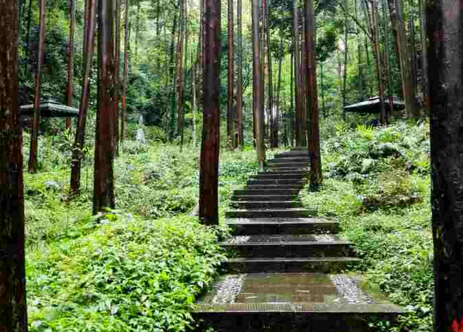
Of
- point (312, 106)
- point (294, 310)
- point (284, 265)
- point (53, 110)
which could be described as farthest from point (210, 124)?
point (53, 110)

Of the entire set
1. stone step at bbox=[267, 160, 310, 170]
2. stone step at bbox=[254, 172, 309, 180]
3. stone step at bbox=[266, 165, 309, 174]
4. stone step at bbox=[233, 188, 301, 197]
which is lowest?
stone step at bbox=[233, 188, 301, 197]

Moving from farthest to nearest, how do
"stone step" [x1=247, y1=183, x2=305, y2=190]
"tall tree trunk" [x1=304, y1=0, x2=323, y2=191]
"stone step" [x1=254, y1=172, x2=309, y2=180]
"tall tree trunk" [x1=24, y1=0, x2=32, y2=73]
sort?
"tall tree trunk" [x1=24, y1=0, x2=32, y2=73]
"stone step" [x1=254, y1=172, x2=309, y2=180]
"stone step" [x1=247, y1=183, x2=305, y2=190]
"tall tree trunk" [x1=304, y1=0, x2=323, y2=191]

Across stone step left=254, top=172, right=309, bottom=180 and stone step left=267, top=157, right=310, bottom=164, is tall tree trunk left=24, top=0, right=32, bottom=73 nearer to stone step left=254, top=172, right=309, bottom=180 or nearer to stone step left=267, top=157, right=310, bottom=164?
stone step left=267, top=157, right=310, bottom=164

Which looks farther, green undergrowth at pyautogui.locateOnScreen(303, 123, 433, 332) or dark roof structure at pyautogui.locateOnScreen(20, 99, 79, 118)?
dark roof structure at pyautogui.locateOnScreen(20, 99, 79, 118)

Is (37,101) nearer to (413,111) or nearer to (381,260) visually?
(381,260)

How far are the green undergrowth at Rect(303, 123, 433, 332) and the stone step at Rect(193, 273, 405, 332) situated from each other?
25cm

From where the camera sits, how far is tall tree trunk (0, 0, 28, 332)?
196 centimetres

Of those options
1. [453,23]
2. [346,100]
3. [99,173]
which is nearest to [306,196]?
[99,173]

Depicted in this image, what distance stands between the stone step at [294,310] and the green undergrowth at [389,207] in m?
0.25

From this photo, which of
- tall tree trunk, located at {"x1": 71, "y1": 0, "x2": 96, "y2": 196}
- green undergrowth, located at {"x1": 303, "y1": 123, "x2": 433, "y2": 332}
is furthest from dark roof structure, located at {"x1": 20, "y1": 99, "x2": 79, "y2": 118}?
green undergrowth, located at {"x1": 303, "y1": 123, "x2": 433, "y2": 332}

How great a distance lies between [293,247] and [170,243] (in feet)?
6.26

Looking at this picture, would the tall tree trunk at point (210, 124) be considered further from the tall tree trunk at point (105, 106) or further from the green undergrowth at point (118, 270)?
the tall tree trunk at point (105, 106)

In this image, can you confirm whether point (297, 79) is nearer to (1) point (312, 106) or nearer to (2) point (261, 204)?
(1) point (312, 106)

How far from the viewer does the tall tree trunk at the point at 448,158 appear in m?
2.11
